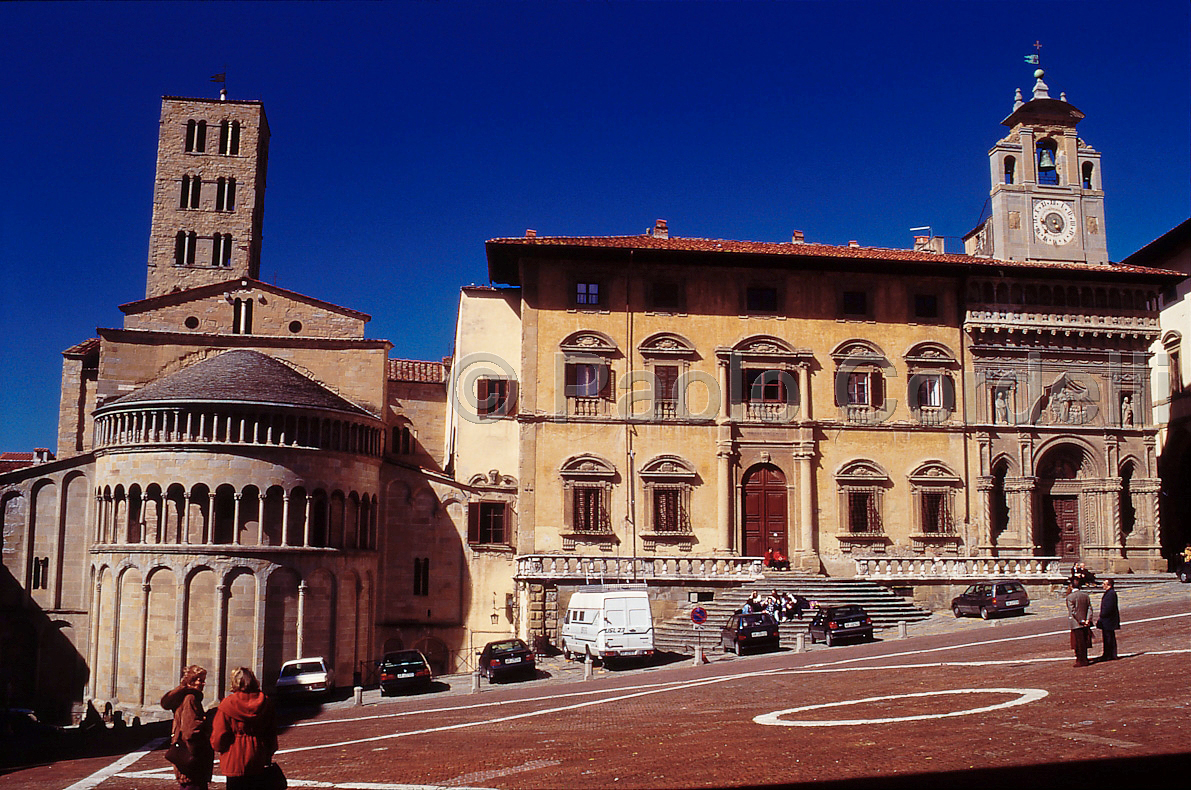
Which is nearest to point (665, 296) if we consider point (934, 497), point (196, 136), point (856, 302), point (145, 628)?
point (856, 302)

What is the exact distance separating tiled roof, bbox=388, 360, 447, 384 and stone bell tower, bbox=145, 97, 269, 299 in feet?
38.5

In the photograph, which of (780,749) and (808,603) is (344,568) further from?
(780,749)

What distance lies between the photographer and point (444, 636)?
4422 centimetres

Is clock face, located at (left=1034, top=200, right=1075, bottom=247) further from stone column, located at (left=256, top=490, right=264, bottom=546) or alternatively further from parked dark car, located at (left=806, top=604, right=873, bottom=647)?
stone column, located at (left=256, top=490, right=264, bottom=546)

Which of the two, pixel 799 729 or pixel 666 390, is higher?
pixel 666 390

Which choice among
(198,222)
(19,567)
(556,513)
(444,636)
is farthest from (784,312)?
(198,222)

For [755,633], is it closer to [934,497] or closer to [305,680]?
[305,680]

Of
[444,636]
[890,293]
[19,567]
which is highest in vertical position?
[890,293]

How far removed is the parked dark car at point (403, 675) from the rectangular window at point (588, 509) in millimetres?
10888

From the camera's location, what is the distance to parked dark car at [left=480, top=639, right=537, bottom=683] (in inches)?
1261

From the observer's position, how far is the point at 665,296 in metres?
43.9

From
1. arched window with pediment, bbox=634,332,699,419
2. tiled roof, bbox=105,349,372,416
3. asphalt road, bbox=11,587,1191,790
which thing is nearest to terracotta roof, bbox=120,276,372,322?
tiled roof, bbox=105,349,372,416

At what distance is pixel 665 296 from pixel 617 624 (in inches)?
635

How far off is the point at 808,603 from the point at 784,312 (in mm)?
13353
